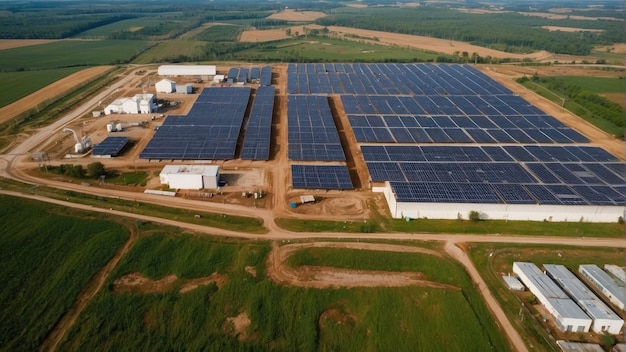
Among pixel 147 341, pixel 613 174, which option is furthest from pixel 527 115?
pixel 147 341

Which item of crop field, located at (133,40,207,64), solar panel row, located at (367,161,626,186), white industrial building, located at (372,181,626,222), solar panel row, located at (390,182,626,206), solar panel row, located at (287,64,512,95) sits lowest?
white industrial building, located at (372,181,626,222)

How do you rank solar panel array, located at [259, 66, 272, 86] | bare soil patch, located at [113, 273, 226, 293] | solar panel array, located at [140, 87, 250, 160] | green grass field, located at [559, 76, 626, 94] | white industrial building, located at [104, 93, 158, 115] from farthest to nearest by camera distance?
solar panel array, located at [259, 66, 272, 86]
green grass field, located at [559, 76, 626, 94]
white industrial building, located at [104, 93, 158, 115]
solar panel array, located at [140, 87, 250, 160]
bare soil patch, located at [113, 273, 226, 293]

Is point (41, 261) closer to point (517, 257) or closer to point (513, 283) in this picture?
point (513, 283)

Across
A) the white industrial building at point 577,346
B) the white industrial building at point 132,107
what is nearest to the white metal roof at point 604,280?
the white industrial building at point 577,346

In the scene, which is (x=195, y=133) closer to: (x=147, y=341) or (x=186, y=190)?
(x=186, y=190)

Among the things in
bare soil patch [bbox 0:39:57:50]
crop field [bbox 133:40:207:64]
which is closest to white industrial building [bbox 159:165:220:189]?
crop field [bbox 133:40:207:64]

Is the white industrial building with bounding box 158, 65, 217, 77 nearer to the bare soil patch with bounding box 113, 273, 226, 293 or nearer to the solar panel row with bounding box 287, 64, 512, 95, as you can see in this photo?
the solar panel row with bounding box 287, 64, 512, 95
